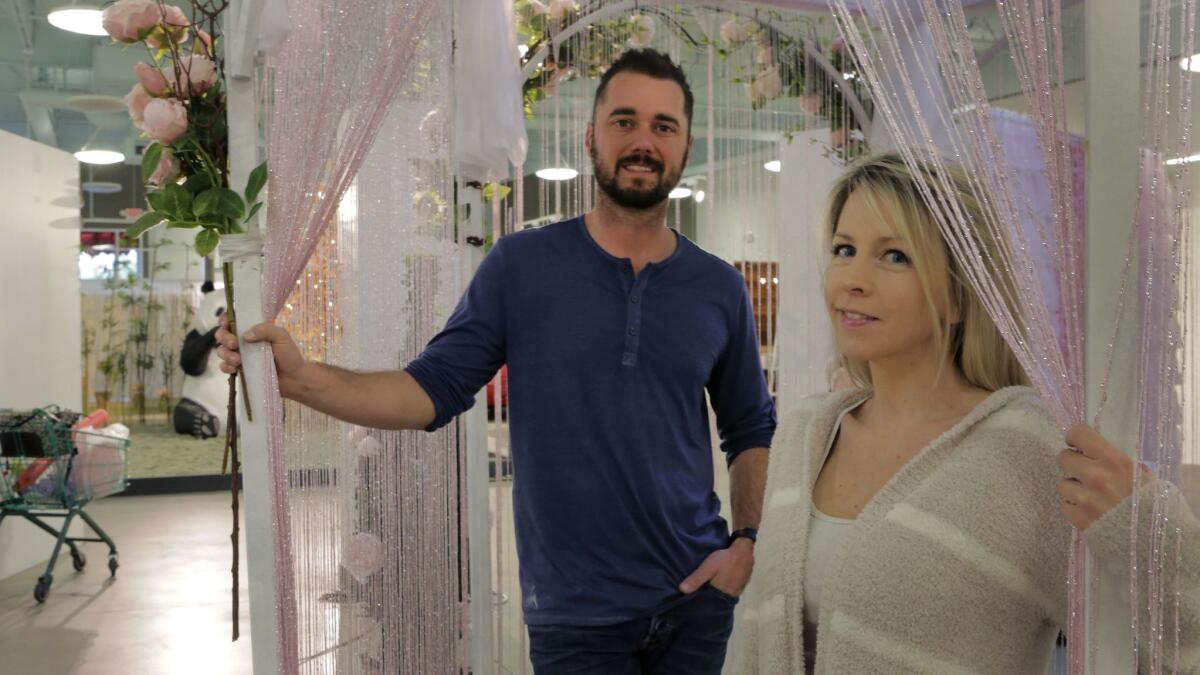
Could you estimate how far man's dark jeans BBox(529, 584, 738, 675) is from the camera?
188cm

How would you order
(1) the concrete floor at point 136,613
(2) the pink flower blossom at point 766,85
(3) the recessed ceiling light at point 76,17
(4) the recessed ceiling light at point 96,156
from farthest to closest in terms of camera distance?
(4) the recessed ceiling light at point 96,156 → (3) the recessed ceiling light at point 76,17 → (1) the concrete floor at point 136,613 → (2) the pink flower blossom at point 766,85

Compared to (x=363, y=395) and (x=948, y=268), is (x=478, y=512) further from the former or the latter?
(x=948, y=268)

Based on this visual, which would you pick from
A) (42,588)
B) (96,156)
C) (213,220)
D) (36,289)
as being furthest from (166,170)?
(96,156)

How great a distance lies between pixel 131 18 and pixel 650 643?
4.71 feet

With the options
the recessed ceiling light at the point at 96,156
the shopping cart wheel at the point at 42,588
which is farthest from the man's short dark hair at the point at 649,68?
the recessed ceiling light at the point at 96,156

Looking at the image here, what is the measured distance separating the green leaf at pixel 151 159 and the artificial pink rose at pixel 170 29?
218 mm

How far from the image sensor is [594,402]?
76.2 inches

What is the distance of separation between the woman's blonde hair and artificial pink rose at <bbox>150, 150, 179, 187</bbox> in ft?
4.11

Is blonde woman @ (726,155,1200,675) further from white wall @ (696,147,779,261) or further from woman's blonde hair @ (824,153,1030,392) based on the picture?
white wall @ (696,147,779,261)

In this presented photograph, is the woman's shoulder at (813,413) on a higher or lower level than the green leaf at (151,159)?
lower

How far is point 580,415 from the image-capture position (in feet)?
6.35

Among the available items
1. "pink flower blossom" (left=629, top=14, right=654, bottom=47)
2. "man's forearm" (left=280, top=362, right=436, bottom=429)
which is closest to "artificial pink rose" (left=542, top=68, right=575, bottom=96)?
"pink flower blossom" (left=629, top=14, right=654, bottom=47)

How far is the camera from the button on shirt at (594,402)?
191 cm

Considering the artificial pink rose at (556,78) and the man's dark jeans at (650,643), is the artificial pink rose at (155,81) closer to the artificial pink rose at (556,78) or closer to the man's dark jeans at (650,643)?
the man's dark jeans at (650,643)
